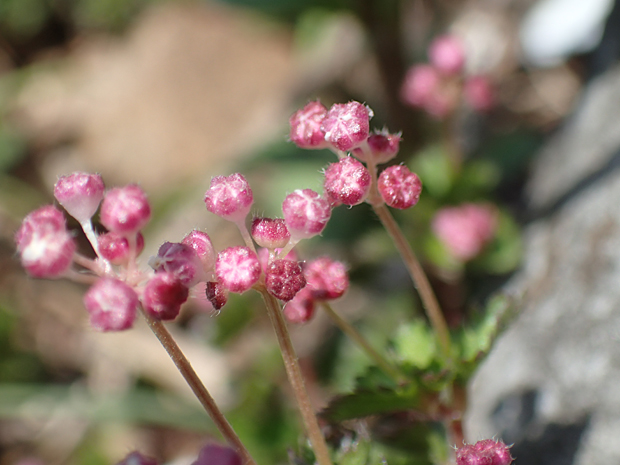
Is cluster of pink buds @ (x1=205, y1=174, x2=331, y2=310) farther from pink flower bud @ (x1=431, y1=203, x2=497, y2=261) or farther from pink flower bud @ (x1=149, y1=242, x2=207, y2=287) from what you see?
pink flower bud @ (x1=431, y1=203, x2=497, y2=261)

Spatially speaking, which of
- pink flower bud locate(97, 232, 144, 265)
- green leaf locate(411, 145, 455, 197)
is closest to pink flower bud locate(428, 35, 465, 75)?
green leaf locate(411, 145, 455, 197)

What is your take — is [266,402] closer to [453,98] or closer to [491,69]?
[453,98]

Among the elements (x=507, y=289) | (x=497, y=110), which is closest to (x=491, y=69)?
(x=497, y=110)

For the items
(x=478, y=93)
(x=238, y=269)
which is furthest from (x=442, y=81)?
(x=238, y=269)

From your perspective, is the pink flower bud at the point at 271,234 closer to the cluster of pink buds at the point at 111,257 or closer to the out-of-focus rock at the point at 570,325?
the cluster of pink buds at the point at 111,257

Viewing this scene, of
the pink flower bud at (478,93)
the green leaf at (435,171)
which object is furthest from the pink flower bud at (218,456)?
the pink flower bud at (478,93)

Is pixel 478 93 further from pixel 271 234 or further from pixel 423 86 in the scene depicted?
pixel 271 234
